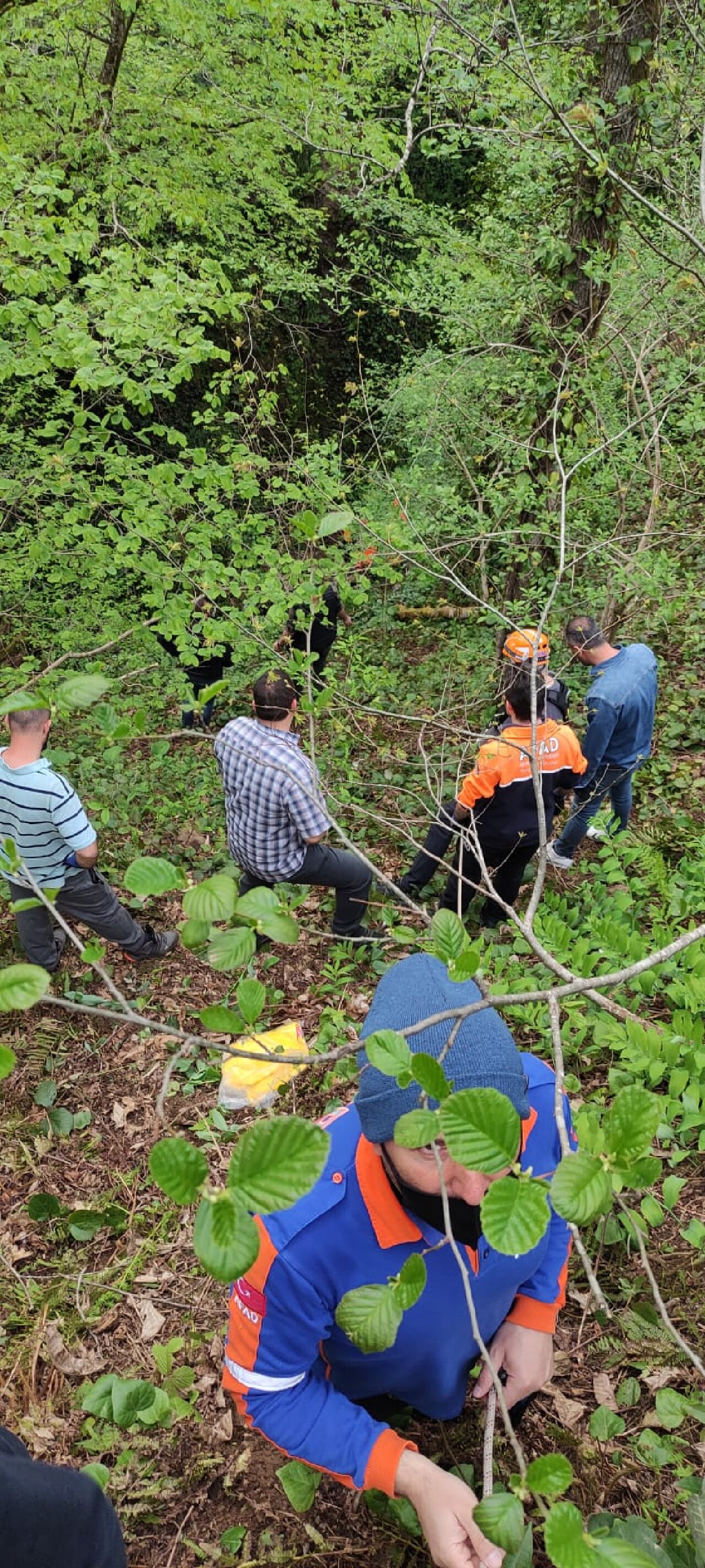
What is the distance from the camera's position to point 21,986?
108 cm

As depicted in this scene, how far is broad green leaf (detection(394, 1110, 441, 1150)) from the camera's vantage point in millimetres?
1081

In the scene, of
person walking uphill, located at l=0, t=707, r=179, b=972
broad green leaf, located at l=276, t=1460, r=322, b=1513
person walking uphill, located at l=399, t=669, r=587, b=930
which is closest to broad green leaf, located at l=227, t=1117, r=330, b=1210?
broad green leaf, located at l=276, t=1460, r=322, b=1513

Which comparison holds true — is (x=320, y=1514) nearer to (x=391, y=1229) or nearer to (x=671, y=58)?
(x=391, y=1229)

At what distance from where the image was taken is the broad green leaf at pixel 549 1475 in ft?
3.14

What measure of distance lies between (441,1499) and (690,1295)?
1369 mm

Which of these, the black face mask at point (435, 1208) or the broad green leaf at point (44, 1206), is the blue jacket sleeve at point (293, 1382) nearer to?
the black face mask at point (435, 1208)

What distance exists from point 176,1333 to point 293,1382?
1.90 metres

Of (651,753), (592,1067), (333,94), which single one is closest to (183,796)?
(651,753)

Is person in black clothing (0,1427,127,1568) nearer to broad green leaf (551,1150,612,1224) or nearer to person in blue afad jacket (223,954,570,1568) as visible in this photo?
person in blue afad jacket (223,954,570,1568)

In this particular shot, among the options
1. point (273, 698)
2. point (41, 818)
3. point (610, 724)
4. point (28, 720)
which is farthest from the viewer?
point (610, 724)

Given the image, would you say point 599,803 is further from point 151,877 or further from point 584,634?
point 151,877

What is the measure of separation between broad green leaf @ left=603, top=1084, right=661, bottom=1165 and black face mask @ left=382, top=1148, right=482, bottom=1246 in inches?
22.5

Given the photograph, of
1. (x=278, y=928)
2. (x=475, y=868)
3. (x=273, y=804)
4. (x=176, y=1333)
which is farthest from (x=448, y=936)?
(x=475, y=868)

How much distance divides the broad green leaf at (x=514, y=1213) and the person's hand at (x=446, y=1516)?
112 cm
